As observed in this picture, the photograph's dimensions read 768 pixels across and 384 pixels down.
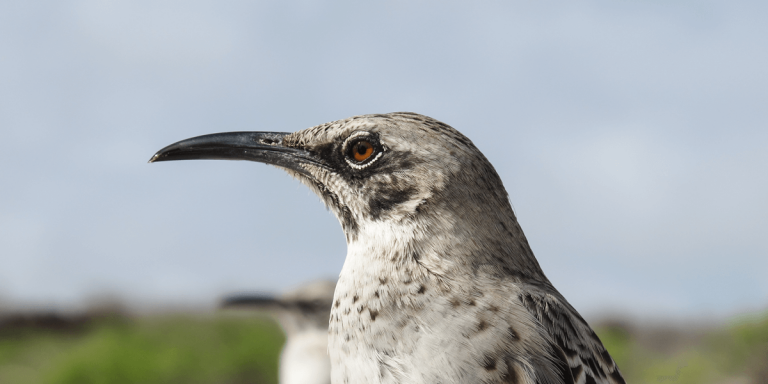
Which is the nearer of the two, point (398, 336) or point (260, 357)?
point (398, 336)

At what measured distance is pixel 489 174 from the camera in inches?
156

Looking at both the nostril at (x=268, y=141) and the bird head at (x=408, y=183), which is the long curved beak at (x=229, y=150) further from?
the bird head at (x=408, y=183)

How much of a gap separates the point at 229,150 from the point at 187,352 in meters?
23.7

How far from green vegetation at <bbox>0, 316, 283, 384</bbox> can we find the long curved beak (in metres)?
21.7

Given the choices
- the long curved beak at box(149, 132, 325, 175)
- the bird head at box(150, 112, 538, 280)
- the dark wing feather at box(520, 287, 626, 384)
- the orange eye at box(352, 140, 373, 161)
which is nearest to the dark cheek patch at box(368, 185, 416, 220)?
the bird head at box(150, 112, 538, 280)

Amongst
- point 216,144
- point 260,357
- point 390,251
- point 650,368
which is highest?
point 216,144

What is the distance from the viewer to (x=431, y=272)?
3.55m

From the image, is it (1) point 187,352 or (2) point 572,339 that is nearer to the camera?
(2) point 572,339

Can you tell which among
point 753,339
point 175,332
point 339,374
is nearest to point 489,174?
point 339,374

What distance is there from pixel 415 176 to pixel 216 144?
4.88ft

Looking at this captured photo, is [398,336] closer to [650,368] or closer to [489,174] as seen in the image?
[489,174]

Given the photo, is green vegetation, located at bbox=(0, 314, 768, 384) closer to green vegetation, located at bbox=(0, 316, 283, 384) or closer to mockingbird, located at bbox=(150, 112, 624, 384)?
green vegetation, located at bbox=(0, 316, 283, 384)

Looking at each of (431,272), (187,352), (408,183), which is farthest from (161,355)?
(431,272)

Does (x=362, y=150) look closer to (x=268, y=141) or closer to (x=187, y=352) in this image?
(x=268, y=141)
